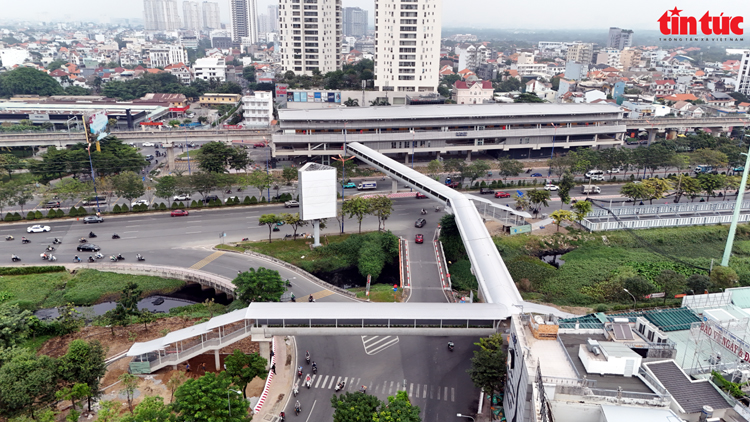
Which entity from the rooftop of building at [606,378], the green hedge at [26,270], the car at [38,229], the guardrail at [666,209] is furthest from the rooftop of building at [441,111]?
the rooftop of building at [606,378]

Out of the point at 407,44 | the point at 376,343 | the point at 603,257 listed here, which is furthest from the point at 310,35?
the point at 376,343

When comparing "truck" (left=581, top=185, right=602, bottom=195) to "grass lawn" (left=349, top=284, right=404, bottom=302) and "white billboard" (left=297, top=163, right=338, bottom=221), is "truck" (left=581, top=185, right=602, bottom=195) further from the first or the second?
"white billboard" (left=297, top=163, right=338, bottom=221)

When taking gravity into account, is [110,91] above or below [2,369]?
above

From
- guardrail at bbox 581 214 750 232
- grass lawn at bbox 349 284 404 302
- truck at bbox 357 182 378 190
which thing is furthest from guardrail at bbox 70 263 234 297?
guardrail at bbox 581 214 750 232

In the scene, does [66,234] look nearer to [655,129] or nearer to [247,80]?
[655,129]

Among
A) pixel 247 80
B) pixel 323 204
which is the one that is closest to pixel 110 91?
pixel 247 80

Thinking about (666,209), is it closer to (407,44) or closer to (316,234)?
(316,234)

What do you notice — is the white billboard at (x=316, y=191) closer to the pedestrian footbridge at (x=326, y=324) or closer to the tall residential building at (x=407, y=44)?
the pedestrian footbridge at (x=326, y=324)
